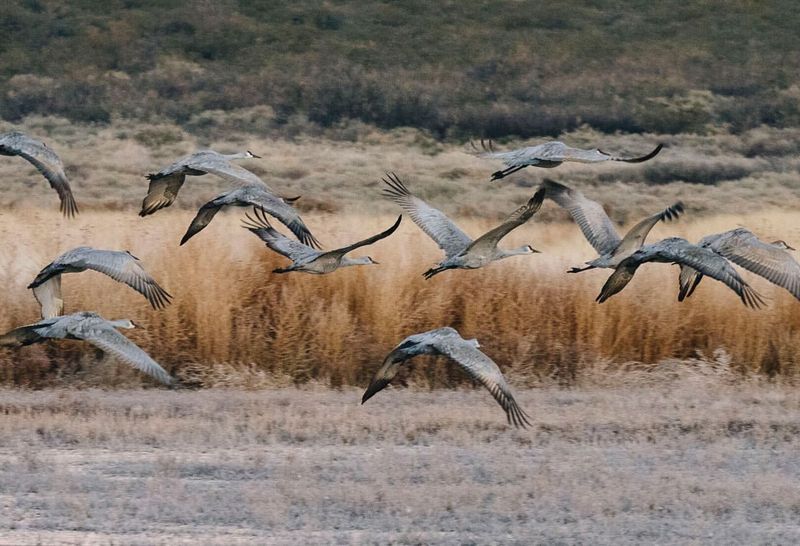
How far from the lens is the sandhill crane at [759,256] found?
424 inches

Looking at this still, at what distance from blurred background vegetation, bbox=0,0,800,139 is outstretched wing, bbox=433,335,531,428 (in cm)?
2561

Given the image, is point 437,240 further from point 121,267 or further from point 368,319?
point 121,267

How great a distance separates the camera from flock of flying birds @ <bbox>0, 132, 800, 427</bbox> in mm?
9750

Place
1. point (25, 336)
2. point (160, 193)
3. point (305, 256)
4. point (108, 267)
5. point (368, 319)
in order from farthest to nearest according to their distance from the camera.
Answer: point (368, 319) < point (160, 193) < point (305, 256) < point (108, 267) < point (25, 336)

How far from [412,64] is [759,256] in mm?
30537

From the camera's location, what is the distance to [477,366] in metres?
9.58

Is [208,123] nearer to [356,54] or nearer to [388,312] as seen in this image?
[356,54]

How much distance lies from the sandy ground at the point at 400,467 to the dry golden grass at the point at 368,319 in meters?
0.42

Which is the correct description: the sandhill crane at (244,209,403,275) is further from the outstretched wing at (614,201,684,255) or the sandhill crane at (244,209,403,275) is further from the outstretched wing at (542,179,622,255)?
the outstretched wing at (614,201,684,255)

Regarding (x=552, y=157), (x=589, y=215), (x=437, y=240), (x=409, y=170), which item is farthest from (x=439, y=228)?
(x=409, y=170)

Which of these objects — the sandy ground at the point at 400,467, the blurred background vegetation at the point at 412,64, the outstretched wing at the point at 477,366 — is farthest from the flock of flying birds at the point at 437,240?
the blurred background vegetation at the point at 412,64

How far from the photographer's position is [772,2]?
45.4 metres

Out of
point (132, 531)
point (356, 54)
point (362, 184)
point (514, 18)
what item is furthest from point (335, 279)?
point (514, 18)

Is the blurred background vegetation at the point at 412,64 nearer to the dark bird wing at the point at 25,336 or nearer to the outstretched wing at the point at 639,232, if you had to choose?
the outstretched wing at the point at 639,232
